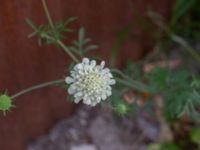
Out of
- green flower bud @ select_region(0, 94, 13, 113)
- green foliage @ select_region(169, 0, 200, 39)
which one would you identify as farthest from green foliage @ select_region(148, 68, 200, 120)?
green flower bud @ select_region(0, 94, 13, 113)

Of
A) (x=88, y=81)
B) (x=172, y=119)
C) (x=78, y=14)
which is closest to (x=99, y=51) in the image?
(x=78, y=14)

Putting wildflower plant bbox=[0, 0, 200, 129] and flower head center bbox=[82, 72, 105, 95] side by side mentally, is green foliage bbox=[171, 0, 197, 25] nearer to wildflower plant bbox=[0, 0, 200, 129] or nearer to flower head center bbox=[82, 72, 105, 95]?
wildflower plant bbox=[0, 0, 200, 129]

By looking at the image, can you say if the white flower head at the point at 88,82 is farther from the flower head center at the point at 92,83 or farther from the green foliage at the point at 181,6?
the green foliage at the point at 181,6

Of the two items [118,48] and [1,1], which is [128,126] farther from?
[1,1]

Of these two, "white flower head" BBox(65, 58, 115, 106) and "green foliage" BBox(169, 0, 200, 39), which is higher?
"green foliage" BBox(169, 0, 200, 39)

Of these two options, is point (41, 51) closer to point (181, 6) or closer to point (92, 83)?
point (92, 83)

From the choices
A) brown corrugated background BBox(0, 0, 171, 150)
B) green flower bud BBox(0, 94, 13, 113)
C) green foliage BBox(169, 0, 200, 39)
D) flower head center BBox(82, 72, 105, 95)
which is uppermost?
green foliage BBox(169, 0, 200, 39)

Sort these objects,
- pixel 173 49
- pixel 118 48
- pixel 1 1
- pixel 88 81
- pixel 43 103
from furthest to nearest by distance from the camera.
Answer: pixel 173 49 < pixel 118 48 < pixel 43 103 < pixel 1 1 < pixel 88 81

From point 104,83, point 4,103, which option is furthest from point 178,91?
point 4,103
